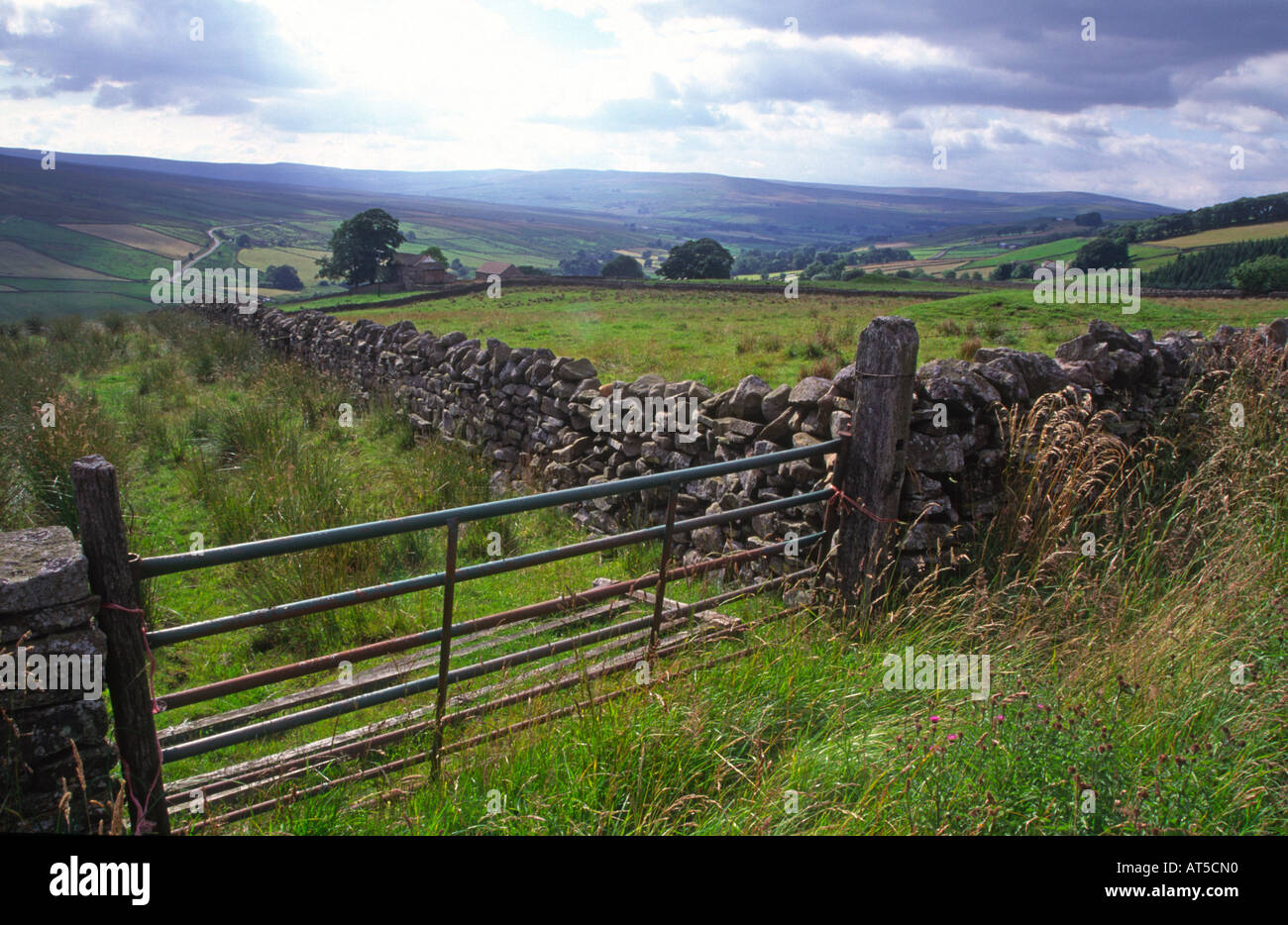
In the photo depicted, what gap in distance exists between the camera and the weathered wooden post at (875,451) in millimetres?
4062

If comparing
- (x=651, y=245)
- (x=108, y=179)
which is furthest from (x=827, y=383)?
(x=651, y=245)

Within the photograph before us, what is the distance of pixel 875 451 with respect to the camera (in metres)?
4.14

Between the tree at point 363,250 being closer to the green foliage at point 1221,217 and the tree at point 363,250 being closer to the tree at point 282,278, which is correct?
the tree at point 282,278

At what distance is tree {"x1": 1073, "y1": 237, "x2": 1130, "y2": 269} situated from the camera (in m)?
49.0

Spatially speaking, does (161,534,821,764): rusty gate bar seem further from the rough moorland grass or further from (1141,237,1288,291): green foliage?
(1141,237,1288,291): green foliage

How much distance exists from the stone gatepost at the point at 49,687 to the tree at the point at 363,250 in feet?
177

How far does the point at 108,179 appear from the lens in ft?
364

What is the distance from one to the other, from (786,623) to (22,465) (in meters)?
7.27

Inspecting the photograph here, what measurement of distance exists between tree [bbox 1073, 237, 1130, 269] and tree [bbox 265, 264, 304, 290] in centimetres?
5341

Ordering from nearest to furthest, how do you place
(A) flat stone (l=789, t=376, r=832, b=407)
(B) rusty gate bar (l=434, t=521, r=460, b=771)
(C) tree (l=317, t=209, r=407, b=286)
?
(B) rusty gate bar (l=434, t=521, r=460, b=771) → (A) flat stone (l=789, t=376, r=832, b=407) → (C) tree (l=317, t=209, r=407, b=286)

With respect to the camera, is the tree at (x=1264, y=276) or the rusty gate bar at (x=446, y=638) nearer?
the rusty gate bar at (x=446, y=638)

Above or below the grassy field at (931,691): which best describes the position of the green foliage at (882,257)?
above

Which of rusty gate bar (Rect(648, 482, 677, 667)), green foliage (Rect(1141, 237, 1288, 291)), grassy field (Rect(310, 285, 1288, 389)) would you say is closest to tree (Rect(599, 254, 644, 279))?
grassy field (Rect(310, 285, 1288, 389))

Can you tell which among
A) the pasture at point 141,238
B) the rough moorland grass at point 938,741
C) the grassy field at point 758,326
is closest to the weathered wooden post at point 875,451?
the rough moorland grass at point 938,741
